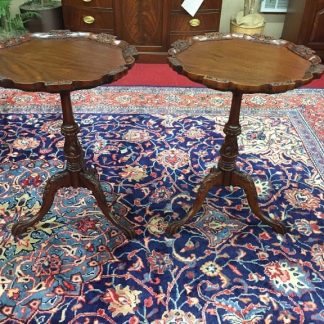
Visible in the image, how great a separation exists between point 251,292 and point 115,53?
3.82 ft

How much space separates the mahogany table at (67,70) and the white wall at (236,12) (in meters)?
A: 2.75

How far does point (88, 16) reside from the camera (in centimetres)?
371

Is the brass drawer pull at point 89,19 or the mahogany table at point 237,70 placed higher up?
the mahogany table at point 237,70

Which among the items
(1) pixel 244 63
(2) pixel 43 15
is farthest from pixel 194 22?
(1) pixel 244 63

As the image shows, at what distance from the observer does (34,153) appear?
2.46 meters

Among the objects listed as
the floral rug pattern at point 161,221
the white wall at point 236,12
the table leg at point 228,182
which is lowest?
the floral rug pattern at point 161,221

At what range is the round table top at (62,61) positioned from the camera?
1.36 m

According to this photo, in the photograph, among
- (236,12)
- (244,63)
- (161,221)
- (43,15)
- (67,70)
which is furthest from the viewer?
(236,12)

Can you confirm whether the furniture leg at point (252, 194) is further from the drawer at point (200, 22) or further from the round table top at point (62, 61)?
the drawer at point (200, 22)

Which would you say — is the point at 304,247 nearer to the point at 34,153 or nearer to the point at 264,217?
the point at 264,217

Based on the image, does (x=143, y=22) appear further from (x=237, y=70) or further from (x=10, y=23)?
(x=237, y=70)

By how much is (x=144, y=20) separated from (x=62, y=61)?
2.32 m

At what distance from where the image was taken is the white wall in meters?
4.18

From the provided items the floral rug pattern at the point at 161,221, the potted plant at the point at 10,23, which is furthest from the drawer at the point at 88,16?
the floral rug pattern at the point at 161,221
